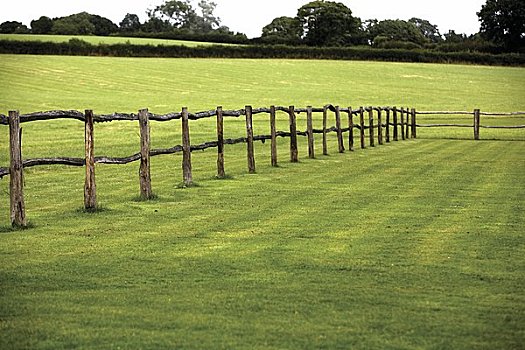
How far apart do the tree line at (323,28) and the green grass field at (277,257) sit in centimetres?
6977

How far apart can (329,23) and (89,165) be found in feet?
325

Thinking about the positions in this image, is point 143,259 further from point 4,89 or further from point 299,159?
point 4,89

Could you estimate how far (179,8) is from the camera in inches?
5910

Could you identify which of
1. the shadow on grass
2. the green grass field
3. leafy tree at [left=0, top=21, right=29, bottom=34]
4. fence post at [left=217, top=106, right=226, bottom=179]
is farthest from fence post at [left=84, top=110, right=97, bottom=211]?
leafy tree at [left=0, top=21, right=29, bottom=34]

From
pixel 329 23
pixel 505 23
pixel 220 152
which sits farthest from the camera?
pixel 329 23

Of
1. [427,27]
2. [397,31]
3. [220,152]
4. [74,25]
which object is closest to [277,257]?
[220,152]

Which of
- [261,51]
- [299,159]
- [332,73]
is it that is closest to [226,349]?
[299,159]

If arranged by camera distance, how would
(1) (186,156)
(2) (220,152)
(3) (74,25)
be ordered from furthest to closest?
(3) (74,25) → (2) (220,152) → (1) (186,156)

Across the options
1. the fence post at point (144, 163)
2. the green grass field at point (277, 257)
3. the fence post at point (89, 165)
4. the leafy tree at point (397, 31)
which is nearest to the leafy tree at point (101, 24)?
the leafy tree at point (397, 31)

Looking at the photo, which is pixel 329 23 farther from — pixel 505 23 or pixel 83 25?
pixel 83 25

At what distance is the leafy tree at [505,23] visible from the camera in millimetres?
91875

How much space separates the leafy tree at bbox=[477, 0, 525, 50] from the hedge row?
962cm

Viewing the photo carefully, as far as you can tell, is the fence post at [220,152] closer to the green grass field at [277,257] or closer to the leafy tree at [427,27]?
the green grass field at [277,257]

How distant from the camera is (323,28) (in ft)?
366
